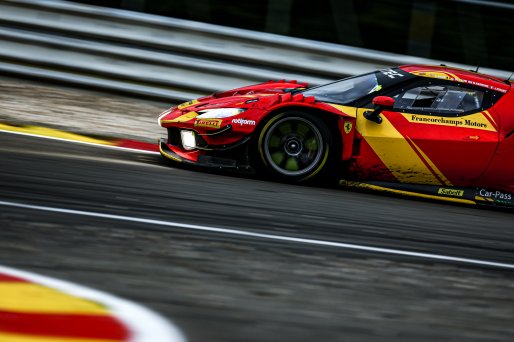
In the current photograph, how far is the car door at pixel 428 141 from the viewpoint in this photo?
7.36m

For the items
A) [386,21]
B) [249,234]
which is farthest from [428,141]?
[386,21]

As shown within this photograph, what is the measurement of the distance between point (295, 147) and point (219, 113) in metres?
0.69

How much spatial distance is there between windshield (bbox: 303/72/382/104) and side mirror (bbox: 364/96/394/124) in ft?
0.79

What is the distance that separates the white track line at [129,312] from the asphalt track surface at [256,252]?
0.25 feet

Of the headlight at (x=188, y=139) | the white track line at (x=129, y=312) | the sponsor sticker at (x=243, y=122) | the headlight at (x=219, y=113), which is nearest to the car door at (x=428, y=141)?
the sponsor sticker at (x=243, y=122)

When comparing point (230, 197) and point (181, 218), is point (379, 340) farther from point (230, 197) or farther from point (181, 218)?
point (230, 197)

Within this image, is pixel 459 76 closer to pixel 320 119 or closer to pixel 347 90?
pixel 347 90

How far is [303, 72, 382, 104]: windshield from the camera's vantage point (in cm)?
758

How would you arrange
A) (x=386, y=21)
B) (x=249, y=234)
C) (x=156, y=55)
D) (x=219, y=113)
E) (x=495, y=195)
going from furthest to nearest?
(x=386, y=21), (x=156, y=55), (x=495, y=195), (x=219, y=113), (x=249, y=234)

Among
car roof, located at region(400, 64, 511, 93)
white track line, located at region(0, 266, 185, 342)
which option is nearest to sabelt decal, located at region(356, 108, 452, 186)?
car roof, located at region(400, 64, 511, 93)

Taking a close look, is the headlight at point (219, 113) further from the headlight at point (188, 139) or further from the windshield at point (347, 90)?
the windshield at point (347, 90)

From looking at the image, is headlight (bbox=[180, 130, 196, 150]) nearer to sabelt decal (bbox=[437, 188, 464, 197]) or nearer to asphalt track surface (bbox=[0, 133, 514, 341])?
asphalt track surface (bbox=[0, 133, 514, 341])

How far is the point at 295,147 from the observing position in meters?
7.45

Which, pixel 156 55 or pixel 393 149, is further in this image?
Result: pixel 156 55
